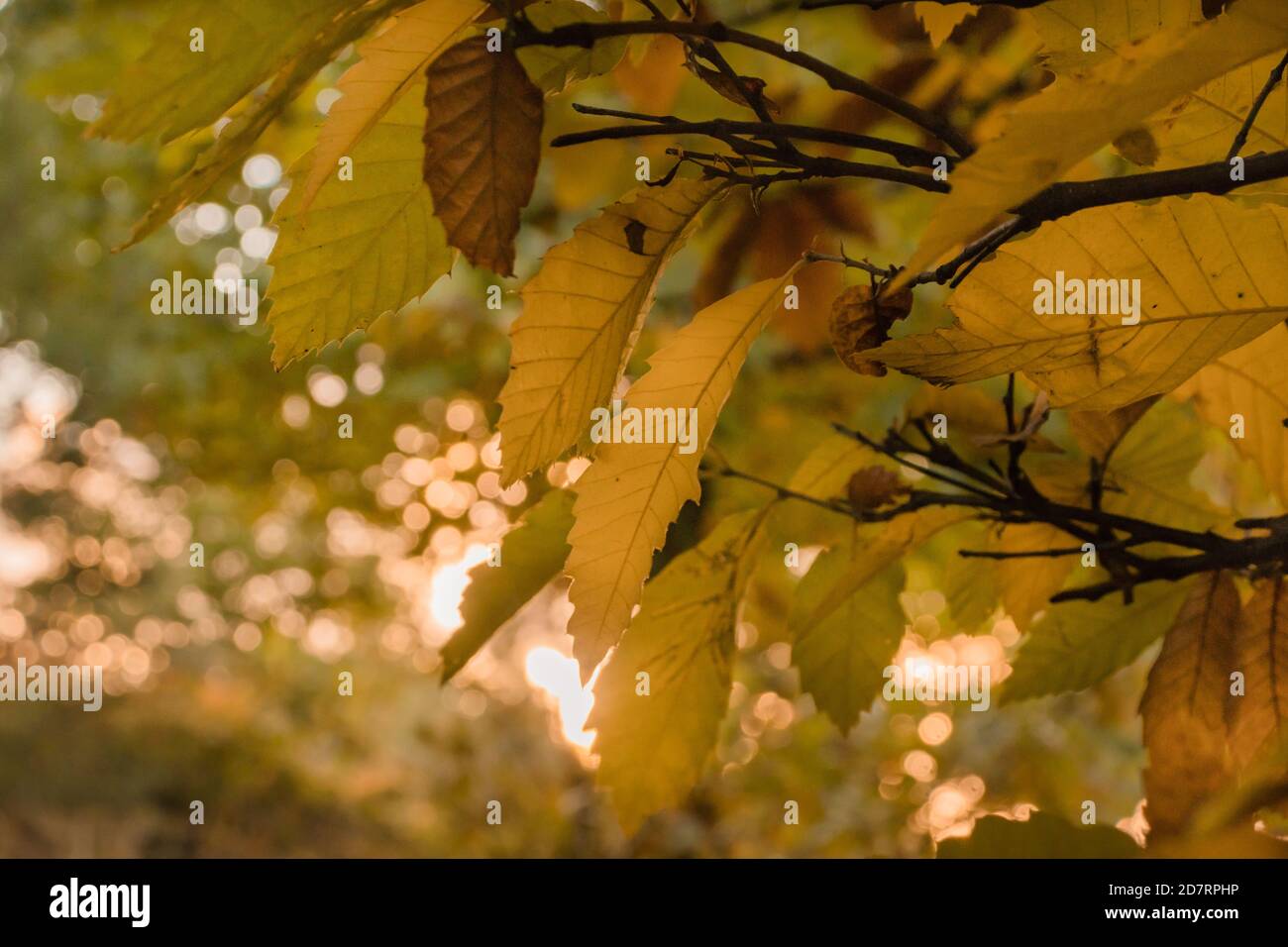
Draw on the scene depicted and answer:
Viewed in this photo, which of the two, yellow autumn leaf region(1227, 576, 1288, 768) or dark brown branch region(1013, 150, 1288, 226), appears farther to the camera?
yellow autumn leaf region(1227, 576, 1288, 768)

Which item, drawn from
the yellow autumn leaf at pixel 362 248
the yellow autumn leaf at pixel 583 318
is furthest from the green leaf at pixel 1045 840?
the yellow autumn leaf at pixel 362 248

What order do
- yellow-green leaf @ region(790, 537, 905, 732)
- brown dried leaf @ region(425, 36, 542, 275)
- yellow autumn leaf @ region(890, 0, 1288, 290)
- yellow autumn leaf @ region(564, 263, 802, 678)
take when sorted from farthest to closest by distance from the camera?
yellow-green leaf @ region(790, 537, 905, 732) → yellow autumn leaf @ region(564, 263, 802, 678) → brown dried leaf @ region(425, 36, 542, 275) → yellow autumn leaf @ region(890, 0, 1288, 290)

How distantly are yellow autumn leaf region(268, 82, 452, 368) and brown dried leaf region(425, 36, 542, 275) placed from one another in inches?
3.4

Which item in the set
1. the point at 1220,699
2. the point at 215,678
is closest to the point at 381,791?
the point at 215,678

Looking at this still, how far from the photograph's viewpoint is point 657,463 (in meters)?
0.49

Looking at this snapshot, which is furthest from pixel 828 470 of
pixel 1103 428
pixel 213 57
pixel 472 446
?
pixel 472 446

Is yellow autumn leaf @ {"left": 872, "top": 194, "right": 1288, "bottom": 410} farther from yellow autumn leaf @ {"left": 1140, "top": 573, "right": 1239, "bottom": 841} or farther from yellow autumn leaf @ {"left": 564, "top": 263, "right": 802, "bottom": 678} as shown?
yellow autumn leaf @ {"left": 1140, "top": 573, "right": 1239, "bottom": 841}

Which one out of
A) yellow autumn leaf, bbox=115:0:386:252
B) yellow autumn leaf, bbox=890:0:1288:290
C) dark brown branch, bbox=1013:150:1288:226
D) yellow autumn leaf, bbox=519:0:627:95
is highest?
yellow autumn leaf, bbox=519:0:627:95

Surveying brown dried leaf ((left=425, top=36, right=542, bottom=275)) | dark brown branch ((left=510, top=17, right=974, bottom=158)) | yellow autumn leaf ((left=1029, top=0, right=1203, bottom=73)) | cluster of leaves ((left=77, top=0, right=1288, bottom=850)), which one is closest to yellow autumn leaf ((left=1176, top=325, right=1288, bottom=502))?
cluster of leaves ((left=77, top=0, right=1288, bottom=850))

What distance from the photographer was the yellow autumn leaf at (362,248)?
0.46 meters

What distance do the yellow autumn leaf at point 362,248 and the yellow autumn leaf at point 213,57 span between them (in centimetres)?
9

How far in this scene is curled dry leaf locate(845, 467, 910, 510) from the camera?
0.65 meters

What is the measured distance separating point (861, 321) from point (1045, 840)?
231 millimetres

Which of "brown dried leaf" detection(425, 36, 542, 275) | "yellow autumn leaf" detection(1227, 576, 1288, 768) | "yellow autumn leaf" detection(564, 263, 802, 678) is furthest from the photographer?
"yellow autumn leaf" detection(1227, 576, 1288, 768)
